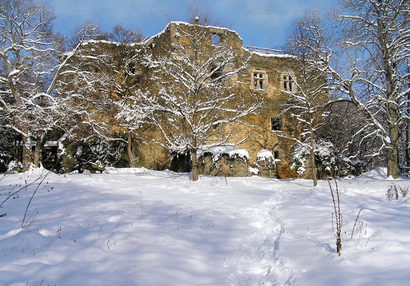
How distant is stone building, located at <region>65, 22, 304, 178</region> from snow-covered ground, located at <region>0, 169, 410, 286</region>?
1171cm

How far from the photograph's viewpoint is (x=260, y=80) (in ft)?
65.4

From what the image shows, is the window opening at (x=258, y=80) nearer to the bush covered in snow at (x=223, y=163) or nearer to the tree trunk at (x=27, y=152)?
the bush covered in snow at (x=223, y=163)

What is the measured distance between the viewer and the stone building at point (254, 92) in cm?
1817

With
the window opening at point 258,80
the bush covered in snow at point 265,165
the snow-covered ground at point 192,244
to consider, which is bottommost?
the snow-covered ground at point 192,244

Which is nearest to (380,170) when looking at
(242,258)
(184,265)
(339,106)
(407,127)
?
(407,127)

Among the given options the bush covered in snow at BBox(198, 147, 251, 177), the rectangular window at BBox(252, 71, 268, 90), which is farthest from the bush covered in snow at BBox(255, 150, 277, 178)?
the rectangular window at BBox(252, 71, 268, 90)

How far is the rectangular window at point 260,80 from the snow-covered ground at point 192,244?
14257mm

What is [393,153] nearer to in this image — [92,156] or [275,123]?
[275,123]

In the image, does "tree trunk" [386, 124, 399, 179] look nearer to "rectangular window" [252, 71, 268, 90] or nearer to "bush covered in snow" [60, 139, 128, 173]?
"rectangular window" [252, 71, 268, 90]

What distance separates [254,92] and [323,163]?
730 centimetres

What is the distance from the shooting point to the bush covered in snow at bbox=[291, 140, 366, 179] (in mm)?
15398

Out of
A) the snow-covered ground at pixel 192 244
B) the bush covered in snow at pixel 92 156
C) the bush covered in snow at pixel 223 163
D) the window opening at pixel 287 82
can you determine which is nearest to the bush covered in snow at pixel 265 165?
the bush covered in snow at pixel 223 163

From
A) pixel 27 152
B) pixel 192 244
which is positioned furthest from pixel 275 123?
pixel 192 244

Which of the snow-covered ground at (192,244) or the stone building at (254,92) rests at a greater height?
the stone building at (254,92)
